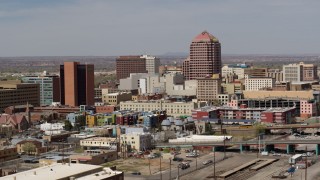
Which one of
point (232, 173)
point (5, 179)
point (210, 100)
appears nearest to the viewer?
point (5, 179)

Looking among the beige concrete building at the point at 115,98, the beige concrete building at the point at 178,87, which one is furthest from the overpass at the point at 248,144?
the beige concrete building at the point at 178,87

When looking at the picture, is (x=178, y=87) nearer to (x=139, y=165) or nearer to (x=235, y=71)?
(x=235, y=71)

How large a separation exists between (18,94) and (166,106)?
540 inches

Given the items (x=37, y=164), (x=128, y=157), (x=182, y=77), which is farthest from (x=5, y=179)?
(x=182, y=77)

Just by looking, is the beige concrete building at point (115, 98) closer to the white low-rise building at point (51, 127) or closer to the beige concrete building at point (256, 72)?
the white low-rise building at point (51, 127)

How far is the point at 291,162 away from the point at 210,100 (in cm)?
3361

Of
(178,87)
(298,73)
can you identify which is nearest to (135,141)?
(178,87)

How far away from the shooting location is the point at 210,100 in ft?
223

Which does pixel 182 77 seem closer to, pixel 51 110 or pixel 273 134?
pixel 51 110

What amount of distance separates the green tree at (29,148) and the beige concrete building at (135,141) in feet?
16.8

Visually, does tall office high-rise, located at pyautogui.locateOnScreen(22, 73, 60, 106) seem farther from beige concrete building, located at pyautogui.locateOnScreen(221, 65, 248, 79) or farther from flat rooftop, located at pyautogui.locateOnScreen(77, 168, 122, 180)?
flat rooftop, located at pyautogui.locateOnScreen(77, 168, 122, 180)

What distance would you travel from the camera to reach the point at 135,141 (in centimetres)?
4044

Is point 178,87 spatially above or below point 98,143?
above

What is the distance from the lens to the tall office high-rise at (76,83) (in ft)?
207
